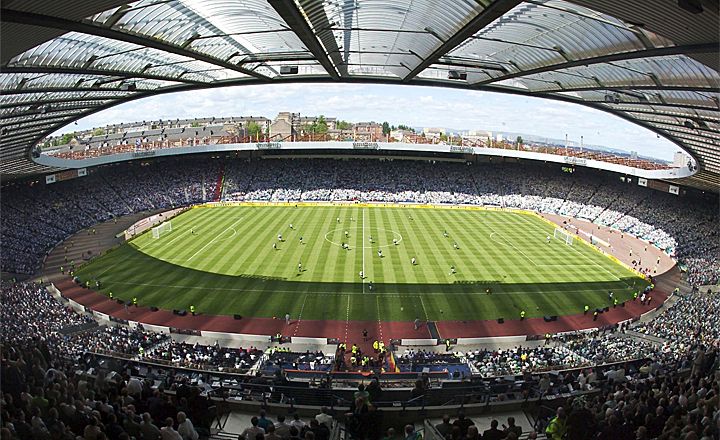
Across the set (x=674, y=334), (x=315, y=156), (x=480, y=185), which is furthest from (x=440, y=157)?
(x=674, y=334)

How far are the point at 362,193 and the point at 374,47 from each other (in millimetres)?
50005

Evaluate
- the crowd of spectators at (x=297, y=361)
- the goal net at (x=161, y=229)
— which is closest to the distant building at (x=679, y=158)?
the crowd of spectators at (x=297, y=361)

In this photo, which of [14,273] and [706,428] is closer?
[706,428]

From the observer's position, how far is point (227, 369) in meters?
20.3

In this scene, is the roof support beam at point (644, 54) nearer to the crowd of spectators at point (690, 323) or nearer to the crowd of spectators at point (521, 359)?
the crowd of spectators at point (521, 359)

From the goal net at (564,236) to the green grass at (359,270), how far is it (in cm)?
153

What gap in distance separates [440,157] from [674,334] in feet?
193

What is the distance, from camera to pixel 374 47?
23.4 metres

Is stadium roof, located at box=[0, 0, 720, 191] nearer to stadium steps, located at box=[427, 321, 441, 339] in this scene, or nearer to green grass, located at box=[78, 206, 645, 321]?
green grass, located at box=[78, 206, 645, 321]

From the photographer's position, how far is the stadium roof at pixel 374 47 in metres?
11.8

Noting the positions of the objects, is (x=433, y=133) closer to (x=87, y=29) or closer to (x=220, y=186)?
(x=220, y=186)

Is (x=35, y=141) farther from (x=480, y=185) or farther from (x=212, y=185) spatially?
(x=480, y=185)

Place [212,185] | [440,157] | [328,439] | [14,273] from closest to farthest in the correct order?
[328,439] < [14,273] < [212,185] < [440,157]

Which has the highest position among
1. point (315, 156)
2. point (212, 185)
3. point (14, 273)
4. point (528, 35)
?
point (528, 35)
